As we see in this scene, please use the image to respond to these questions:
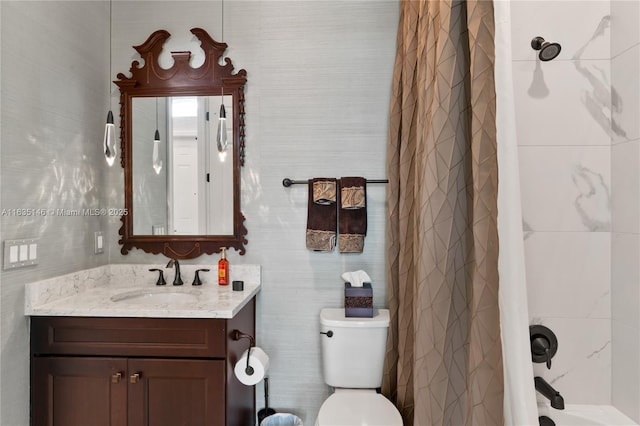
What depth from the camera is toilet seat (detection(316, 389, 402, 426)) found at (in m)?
1.41

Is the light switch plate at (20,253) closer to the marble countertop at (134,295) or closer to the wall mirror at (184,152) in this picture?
the marble countertop at (134,295)

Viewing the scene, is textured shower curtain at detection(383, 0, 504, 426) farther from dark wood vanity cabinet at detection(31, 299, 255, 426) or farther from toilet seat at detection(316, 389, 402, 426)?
dark wood vanity cabinet at detection(31, 299, 255, 426)

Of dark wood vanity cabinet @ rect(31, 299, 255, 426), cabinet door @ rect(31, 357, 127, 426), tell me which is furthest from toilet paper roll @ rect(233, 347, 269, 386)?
cabinet door @ rect(31, 357, 127, 426)

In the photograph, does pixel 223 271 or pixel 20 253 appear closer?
pixel 20 253

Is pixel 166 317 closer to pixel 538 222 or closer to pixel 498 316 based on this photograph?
pixel 498 316

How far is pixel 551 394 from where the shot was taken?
4.21 ft

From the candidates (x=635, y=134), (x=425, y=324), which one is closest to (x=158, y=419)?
(x=425, y=324)

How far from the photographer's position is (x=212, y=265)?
1983mm

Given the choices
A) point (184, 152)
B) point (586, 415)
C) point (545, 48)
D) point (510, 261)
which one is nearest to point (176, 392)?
point (184, 152)

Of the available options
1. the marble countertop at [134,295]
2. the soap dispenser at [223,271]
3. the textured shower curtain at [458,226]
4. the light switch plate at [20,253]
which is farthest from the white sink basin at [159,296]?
the textured shower curtain at [458,226]

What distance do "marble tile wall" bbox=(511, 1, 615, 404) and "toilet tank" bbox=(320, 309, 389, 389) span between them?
68 cm

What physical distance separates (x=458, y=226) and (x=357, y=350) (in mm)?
941

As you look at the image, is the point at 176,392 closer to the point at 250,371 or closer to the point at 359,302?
the point at 250,371

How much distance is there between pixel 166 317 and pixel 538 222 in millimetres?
1613
